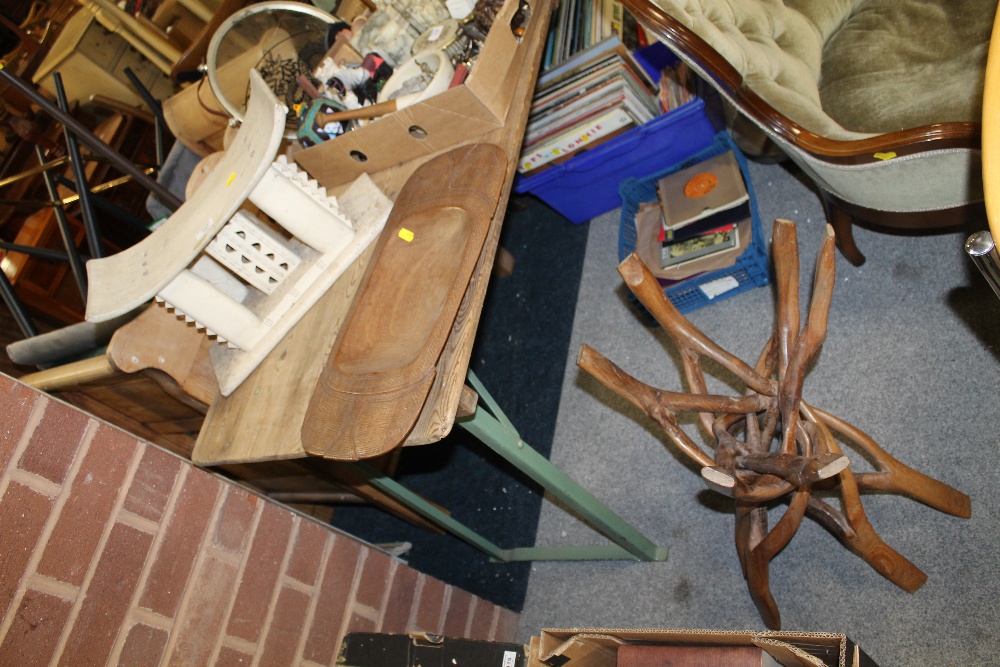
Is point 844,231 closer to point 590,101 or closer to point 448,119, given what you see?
point 590,101

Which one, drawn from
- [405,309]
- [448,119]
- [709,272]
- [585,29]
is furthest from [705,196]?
[405,309]

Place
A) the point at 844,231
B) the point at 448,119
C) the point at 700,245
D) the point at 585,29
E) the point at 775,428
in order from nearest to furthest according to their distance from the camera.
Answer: the point at 775,428
the point at 448,119
the point at 844,231
the point at 700,245
the point at 585,29

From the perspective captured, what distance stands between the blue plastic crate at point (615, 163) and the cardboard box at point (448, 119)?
62 centimetres

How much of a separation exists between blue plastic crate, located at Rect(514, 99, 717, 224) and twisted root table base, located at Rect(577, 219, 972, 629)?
90cm

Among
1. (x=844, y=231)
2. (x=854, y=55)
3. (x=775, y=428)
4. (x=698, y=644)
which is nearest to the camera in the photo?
(x=698, y=644)

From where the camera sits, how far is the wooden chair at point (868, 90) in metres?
1.18

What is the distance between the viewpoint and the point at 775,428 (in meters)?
1.20

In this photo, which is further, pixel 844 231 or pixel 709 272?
pixel 709 272

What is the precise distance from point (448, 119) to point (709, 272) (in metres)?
0.87

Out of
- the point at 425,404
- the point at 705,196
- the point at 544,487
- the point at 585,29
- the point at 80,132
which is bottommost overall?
the point at 544,487

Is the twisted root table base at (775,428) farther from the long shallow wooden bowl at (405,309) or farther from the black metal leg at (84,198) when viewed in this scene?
the black metal leg at (84,198)

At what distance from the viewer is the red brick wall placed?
95 centimetres

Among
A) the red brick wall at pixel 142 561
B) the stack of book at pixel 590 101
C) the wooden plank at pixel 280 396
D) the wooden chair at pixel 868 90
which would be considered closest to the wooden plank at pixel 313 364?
the wooden plank at pixel 280 396

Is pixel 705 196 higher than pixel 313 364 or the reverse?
the reverse
